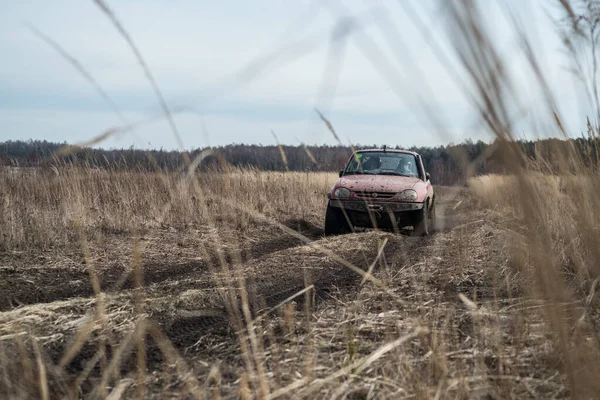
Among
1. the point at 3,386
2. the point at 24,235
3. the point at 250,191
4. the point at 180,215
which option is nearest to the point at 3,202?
the point at 24,235

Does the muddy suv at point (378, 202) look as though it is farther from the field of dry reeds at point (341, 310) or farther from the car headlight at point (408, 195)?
the field of dry reeds at point (341, 310)

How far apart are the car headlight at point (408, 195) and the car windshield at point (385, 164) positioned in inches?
47.2

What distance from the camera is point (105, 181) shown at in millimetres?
12125

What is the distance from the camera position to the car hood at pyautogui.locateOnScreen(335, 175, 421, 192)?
9.72m

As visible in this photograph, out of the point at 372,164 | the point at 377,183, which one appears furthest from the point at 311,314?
the point at 372,164

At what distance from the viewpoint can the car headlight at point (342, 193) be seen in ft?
32.0

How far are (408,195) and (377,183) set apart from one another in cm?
56

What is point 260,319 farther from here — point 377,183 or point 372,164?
point 372,164

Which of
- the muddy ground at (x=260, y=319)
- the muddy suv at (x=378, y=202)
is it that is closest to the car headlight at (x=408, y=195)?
the muddy suv at (x=378, y=202)

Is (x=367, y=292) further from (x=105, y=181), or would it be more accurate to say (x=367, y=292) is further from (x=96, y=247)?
(x=105, y=181)

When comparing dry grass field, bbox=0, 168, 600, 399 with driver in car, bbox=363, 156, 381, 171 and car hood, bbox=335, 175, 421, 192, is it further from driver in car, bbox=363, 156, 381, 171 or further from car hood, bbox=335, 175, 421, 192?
driver in car, bbox=363, 156, 381, 171

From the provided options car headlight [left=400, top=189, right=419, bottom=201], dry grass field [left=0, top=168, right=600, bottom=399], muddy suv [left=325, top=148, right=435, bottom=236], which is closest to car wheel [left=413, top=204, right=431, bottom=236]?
muddy suv [left=325, top=148, right=435, bottom=236]

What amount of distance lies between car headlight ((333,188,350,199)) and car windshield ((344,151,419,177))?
3.62 ft

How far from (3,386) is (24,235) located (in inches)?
240
